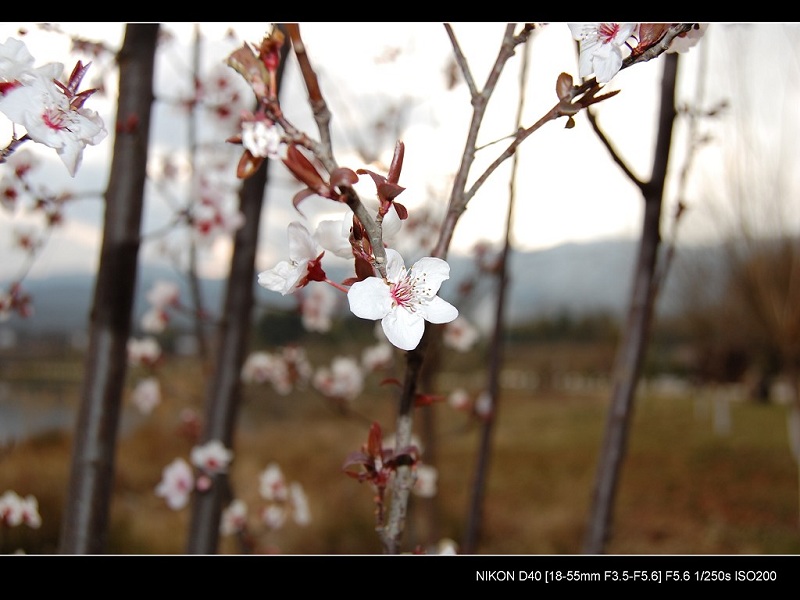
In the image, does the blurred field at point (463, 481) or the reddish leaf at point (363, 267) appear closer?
the reddish leaf at point (363, 267)

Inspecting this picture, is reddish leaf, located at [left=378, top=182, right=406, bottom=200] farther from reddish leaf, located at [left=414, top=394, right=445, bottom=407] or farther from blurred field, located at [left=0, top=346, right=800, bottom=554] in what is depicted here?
blurred field, located at [left=0, top=346, right=800, bottom=554]

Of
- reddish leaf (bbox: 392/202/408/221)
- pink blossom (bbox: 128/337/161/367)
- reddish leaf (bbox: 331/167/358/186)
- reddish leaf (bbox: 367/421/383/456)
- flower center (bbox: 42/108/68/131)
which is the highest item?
flower center (bbox: 42/108/68/131)

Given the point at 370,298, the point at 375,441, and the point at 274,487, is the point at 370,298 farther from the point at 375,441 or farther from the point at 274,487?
the point at 274,487

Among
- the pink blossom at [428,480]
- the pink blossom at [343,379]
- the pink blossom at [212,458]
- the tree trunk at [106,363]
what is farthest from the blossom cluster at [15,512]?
the pink blossom at [343,379]

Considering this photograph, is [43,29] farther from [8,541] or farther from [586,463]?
[586,463]

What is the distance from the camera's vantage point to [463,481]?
10.4ft

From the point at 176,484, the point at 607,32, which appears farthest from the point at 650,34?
the point at 176,484

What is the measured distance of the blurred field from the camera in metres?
2.33

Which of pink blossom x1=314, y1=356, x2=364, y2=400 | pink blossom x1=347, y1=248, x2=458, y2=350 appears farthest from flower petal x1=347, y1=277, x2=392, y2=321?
pink blossom x1=314, y1=356, x2=364, y2=400

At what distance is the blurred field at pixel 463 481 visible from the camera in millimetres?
2326

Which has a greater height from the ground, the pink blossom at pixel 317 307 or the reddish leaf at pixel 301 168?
the reddish leaf at pixel 301 168

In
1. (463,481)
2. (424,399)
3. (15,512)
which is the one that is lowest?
(463,481)

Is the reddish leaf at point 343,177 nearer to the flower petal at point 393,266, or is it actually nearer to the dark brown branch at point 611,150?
the flower petal at point 393,266
